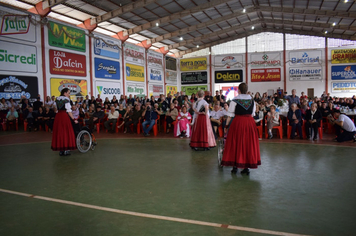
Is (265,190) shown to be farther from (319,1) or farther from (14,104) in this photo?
(319,1)

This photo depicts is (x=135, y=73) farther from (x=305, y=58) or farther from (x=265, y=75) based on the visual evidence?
(x=305, y=58)

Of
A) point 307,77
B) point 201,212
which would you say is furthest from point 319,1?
point 201,212

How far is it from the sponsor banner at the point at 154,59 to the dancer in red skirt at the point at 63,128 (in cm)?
1602

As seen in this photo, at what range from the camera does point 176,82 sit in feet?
84.9

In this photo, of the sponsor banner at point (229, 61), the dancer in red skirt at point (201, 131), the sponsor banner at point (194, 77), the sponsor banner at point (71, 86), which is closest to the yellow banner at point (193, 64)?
the sponsor banner at point (194, 77)

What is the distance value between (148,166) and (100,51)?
13.5 meters

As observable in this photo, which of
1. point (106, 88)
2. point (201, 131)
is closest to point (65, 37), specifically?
point (106, 88)

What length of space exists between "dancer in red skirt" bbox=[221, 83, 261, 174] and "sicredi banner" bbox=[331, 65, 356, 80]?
20933mm

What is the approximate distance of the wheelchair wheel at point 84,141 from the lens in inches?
260

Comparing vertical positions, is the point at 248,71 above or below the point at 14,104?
above

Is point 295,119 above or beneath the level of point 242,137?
above

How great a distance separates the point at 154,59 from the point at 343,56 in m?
15.2

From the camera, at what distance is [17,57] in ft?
39.3

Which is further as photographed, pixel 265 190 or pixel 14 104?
pixel 14 104
